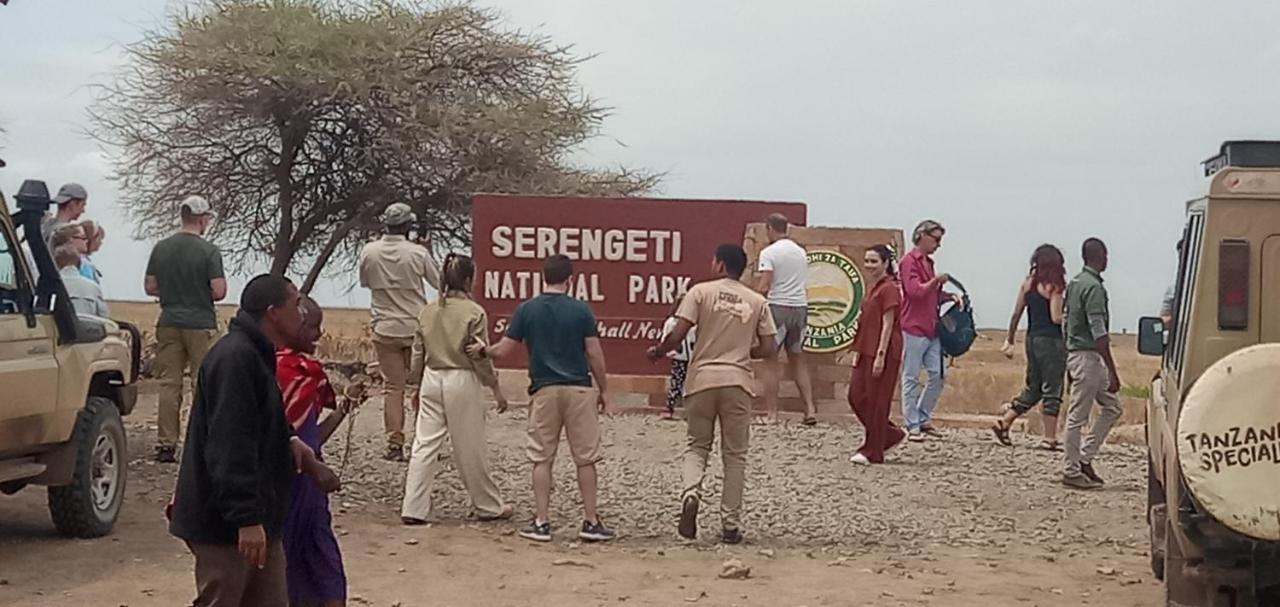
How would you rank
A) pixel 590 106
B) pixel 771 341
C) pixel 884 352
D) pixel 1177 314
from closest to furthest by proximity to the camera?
pixel 1177 314, pixel 771 341, pixel 884 352, pixel 590 106

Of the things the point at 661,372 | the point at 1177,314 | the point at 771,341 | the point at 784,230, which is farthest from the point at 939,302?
the point at 1177,314

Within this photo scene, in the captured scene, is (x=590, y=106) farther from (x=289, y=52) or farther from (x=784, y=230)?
(x=784, y=230)

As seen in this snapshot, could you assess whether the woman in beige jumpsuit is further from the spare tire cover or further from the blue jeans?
the spare tire cover

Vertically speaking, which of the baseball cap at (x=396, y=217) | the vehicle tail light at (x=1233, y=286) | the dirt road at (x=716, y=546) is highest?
the baseball cap at (x=396, y=217)

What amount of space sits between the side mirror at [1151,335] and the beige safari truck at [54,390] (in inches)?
225

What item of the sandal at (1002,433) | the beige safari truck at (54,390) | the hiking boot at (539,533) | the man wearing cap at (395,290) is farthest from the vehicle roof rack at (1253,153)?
the sandal at (1002,433)

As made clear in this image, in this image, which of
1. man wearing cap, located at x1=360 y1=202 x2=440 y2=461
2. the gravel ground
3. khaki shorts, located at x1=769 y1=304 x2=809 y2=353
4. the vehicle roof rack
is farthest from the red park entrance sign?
the vehicle roof rack

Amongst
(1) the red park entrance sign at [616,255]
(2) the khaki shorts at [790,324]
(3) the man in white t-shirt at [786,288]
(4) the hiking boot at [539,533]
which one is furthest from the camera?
(1) the red park entrance sign at [616,255]

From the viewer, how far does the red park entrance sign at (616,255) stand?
17.2 m

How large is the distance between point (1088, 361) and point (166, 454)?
646 cm

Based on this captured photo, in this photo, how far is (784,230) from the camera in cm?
1507

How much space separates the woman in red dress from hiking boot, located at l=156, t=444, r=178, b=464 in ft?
16.3

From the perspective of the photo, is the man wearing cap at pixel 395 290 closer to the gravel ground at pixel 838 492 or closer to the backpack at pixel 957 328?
the gravel ground at pixel 838 492

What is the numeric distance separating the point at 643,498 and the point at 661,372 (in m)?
5.02
